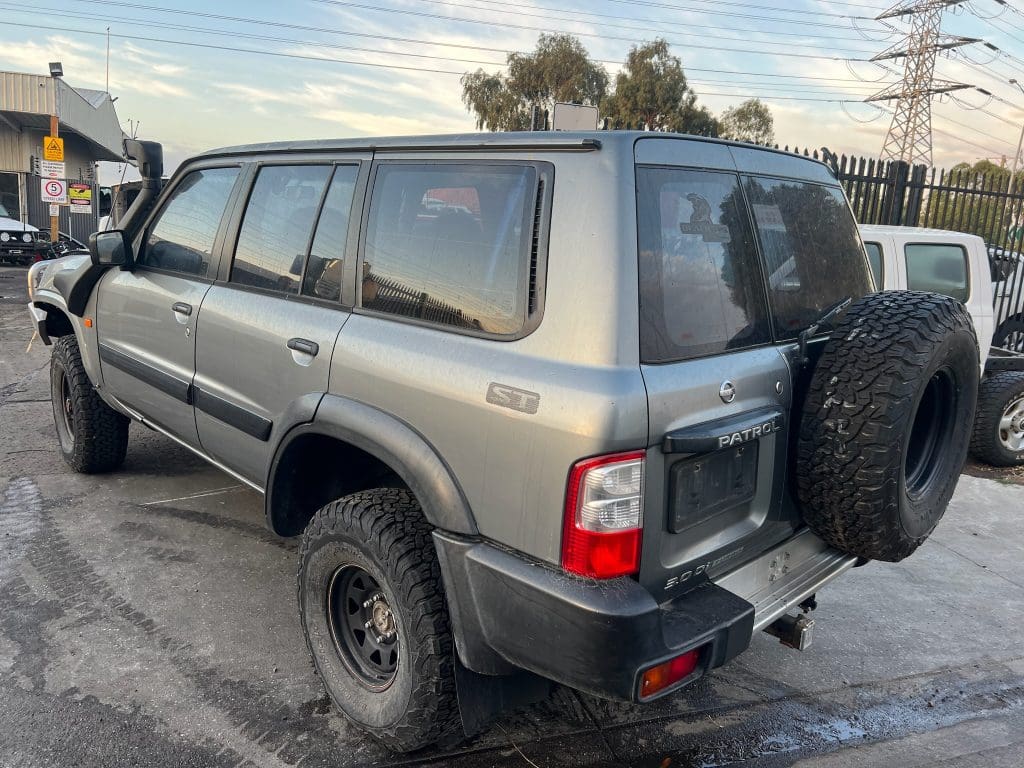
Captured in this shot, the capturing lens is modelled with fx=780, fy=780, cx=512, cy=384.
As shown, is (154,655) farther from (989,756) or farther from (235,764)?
(989,756)

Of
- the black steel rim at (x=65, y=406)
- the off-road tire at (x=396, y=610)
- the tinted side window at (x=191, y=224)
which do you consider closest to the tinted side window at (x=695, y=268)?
the off-road tire at (x=396, y=610)

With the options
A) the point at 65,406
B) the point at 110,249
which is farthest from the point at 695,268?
the point at 65,406

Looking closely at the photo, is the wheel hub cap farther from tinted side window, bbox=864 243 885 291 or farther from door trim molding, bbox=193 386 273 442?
door trim molding, bbox=193 386 273 442

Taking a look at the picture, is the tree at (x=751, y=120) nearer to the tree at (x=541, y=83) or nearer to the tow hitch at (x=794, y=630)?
the tree at (x=541, y=83)

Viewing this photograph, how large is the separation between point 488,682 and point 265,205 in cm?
209

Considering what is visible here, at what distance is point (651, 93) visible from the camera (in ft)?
115

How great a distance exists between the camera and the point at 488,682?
234cm

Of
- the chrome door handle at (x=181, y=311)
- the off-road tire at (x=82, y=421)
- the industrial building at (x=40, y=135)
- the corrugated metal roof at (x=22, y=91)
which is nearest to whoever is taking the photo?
the chrome door handle at (x=181, y=311)

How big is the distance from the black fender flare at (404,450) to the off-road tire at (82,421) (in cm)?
265

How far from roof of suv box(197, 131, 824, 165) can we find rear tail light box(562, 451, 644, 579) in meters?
0.89

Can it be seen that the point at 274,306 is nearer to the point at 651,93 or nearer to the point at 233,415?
the point at 233,415

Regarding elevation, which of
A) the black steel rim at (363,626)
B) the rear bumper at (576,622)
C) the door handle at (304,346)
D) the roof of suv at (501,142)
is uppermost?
the roof of suv at (501,142)

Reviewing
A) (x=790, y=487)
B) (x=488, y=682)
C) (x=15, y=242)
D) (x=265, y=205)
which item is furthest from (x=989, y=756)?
(x=15, y=242)

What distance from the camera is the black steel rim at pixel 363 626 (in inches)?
104
